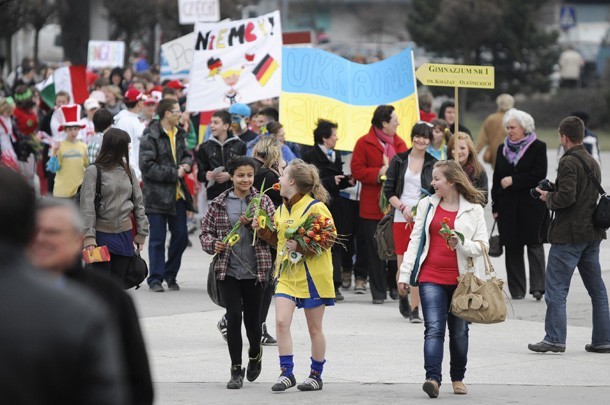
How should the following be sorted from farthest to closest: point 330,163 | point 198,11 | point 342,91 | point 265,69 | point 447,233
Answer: point 198,11 → point 265,69 → point 342,91 → point 330,163 → point 447,233

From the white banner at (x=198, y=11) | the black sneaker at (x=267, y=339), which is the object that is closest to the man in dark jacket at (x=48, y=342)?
the black sneaker at (x=267, y=339)

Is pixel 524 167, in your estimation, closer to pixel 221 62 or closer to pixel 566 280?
pixel 566 280

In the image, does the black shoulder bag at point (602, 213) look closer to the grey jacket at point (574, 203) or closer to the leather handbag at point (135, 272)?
the grey jacket at point (574, 203)

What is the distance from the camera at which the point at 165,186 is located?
42.1ft

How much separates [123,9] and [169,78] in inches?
1019

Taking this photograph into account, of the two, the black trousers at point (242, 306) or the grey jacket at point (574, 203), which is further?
the grey jacket at point (574, 203)

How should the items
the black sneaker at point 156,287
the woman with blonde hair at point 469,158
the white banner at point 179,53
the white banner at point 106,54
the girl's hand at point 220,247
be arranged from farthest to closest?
the white banner at point 106,54 < the white banner at point 179,53 < the black sneaker at point 156,287 < the woman with blonde hair at point 469,158 < the girl's hand at point 220,247

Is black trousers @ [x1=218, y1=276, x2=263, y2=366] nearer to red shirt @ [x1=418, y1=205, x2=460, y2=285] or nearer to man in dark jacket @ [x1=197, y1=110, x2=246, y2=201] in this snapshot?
red shirt @ [x1=418, y1=205, x2=460, y2=285]

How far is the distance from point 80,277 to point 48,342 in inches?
65.7

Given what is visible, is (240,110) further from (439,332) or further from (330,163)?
(439,332)

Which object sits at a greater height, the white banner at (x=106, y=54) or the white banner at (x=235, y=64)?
the white banner at (x=106, y=54)

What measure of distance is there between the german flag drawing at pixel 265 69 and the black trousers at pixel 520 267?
14.2 ft

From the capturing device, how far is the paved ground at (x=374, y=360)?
8.18 m

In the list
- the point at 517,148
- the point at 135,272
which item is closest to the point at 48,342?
the point at 135,272
